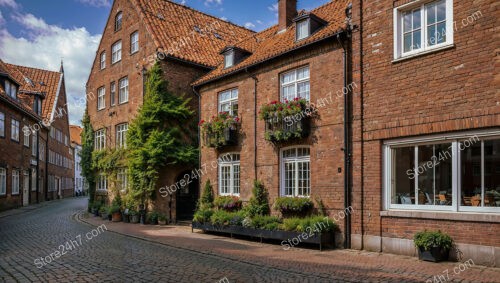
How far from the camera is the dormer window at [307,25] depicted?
14630 millimetres

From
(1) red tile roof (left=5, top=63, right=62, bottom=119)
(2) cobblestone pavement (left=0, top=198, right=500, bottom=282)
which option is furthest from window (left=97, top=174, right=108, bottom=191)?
(1) red tile roof (left=5, top=63, right=62, bottom=119)

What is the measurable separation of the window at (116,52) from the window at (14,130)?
362 inches

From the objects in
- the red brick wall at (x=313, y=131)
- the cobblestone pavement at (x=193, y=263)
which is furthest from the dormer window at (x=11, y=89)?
the red brick wall at (x=313, y=131)

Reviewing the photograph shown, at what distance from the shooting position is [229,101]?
17.9 metres

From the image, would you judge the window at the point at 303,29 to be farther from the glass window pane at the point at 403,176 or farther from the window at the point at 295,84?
the glass window pane at the point at 403,176

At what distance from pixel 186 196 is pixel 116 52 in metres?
10.6

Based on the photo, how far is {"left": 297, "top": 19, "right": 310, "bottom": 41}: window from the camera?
14.8 metres

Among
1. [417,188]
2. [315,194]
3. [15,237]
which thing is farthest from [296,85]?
[15,237]

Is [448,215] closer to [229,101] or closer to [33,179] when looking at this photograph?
[229,101]

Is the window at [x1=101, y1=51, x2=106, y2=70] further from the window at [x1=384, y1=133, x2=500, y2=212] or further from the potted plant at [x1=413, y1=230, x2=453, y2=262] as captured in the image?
the potted plant at [x1=413, y1=230, x2=453, y2=262]

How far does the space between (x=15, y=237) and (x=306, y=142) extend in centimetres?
1102

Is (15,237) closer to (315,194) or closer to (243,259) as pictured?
(243,259)

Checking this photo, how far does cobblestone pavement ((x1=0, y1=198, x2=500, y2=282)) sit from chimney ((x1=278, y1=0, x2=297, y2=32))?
9.70 m

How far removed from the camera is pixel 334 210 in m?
12.7
